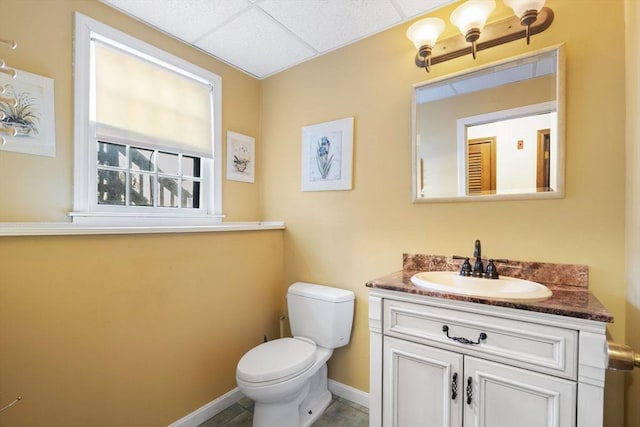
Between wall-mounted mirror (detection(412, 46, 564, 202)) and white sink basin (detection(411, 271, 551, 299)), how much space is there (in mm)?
405

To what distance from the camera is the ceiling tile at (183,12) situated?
154 centimetres

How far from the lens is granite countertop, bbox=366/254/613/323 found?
37.8 inches

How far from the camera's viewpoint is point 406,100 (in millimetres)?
1698

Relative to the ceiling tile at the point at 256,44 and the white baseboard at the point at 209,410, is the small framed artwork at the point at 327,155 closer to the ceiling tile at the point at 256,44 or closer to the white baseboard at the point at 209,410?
the ceiling tile at the point at 256,44

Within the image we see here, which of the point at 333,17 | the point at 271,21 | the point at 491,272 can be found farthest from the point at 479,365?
the point at 271,21

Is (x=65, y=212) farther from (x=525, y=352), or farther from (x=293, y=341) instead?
(x=525, y=352)

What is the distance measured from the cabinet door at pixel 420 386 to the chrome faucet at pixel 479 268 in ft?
1.39

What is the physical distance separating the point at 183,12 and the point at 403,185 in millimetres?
1591

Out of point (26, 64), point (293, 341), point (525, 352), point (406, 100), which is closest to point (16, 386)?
point (293, 341)

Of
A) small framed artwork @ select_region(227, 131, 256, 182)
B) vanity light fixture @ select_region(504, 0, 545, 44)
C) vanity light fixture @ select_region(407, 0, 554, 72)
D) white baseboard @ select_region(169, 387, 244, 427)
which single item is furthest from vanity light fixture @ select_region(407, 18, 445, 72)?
white baseboard @ select_region(169, 387, 244, 427)

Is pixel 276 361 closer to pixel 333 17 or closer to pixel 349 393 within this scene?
pixel 349 393

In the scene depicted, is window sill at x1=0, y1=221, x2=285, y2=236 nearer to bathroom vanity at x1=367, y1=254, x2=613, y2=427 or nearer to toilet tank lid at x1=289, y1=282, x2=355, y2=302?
toilet tank lid at x1=289, y1=282, x2=355, y2=302

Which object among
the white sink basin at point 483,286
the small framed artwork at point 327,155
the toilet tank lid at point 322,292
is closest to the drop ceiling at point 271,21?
the small framed artwork at point 327,155

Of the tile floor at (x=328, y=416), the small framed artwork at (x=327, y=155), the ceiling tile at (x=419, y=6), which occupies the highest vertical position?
the ceiling tile at (x=419, y=6)
